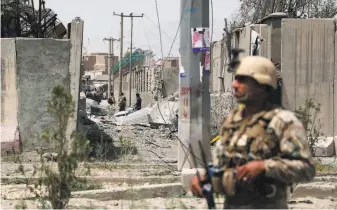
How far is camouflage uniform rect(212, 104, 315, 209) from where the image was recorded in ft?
8.94

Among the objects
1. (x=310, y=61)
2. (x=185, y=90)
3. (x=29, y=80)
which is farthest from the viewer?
(x=310, y=61)

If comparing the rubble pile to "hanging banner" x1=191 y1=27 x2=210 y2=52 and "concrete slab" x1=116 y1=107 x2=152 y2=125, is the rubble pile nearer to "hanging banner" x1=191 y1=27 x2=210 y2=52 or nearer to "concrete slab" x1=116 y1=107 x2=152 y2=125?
"concrete slab" x1=116 y1=107 x2=152 y2=125

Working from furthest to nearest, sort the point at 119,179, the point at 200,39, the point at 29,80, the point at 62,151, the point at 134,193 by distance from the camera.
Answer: the point at 29,80
the point at 119,179
the point at 200,39
the point at 134,193
the point at 62,151

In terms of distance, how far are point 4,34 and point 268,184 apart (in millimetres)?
12173

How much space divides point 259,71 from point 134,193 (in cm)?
398

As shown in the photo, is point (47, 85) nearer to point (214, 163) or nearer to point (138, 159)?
point (138, 159)

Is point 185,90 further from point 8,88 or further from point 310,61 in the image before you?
point 310,61

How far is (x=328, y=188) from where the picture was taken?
23.0 feet

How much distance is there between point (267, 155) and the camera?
9.10 ft

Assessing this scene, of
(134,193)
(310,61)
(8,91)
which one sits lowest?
(134,193)

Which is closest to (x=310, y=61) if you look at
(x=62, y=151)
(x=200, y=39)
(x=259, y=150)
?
(x=200, y=39)

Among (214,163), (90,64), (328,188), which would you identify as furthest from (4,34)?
(90,64)

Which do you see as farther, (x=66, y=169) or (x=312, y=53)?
(x=312, y=53)

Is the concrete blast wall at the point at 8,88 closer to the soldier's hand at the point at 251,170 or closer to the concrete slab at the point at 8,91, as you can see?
the concrete slab at the point at 8,91
